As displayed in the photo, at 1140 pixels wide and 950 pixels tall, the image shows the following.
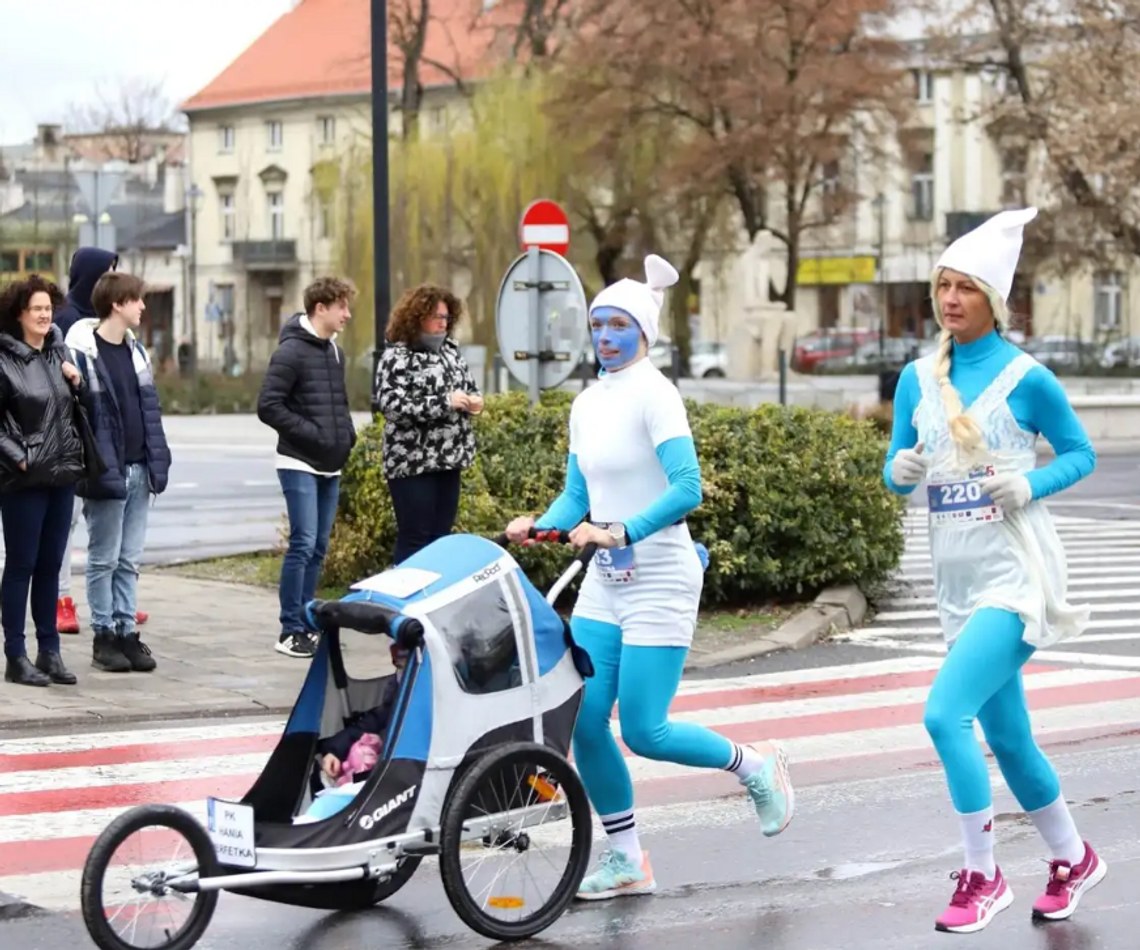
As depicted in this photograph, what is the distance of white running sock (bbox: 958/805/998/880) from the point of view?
559 cm

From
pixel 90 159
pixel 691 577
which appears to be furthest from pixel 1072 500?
pixel 90 159

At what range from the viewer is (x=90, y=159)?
94625 millimetres

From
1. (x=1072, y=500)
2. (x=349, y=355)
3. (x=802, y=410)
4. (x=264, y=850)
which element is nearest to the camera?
(x=264, y=850)

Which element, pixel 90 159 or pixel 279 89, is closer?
pixel 279 89

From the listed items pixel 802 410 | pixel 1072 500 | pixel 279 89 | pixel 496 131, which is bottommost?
pixel 1072 500

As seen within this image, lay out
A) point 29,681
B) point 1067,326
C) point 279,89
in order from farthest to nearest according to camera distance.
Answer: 1. point 279,89
2. point 1067,326
3. point 29,681

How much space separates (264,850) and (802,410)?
8282 mm

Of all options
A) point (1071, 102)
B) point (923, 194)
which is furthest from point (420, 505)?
point (923, 194)

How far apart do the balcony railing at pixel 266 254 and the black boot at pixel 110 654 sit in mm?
78767

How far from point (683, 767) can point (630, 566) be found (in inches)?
101

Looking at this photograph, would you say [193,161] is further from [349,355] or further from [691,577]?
[691,577]

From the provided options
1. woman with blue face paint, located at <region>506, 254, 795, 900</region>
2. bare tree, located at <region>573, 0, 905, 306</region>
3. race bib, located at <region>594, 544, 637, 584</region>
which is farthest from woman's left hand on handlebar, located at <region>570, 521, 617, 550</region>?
bare tree, located at <region>573, 0, 905, 306</region>

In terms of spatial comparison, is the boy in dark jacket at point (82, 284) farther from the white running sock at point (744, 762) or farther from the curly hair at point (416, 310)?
the white running sock at point (744, 762)

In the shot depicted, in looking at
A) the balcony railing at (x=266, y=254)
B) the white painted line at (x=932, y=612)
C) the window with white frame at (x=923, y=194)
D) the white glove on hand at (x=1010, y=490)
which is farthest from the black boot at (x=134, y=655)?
the balcony railing at (x=266, y=254)
